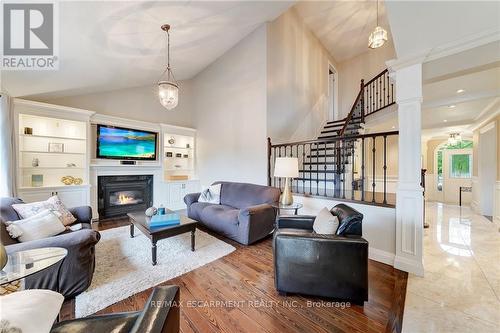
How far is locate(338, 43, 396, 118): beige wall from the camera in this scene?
6.54 meters

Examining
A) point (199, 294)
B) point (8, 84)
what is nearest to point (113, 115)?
point (8, 84)

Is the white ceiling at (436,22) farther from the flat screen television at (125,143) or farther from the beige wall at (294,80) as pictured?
the flat screen television at (125,143)

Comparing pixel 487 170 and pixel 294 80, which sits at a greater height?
pixel 294 80

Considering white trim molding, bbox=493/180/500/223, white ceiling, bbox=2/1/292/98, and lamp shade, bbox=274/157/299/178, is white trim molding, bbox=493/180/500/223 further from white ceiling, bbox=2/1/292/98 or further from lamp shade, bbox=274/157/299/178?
white ceiling, bbox=2/1/292/98

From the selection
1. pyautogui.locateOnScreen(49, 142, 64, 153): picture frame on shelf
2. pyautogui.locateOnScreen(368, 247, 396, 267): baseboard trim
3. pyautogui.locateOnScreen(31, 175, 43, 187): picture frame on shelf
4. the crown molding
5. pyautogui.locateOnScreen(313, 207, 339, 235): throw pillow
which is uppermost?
the crown molding

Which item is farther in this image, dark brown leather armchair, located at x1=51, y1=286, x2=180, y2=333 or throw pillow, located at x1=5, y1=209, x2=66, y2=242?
throw pillow, located at x1=5, y1=209, x2=66, y2=242

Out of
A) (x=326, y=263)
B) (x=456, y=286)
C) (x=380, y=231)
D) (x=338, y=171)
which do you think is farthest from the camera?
(x=338, y=171)

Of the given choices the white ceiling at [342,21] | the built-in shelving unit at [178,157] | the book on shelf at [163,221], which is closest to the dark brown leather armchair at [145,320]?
the book on shelf at [163,221]

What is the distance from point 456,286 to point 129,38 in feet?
16.9

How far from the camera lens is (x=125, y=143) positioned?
191 inches

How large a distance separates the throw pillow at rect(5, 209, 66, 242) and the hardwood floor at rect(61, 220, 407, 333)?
88cm

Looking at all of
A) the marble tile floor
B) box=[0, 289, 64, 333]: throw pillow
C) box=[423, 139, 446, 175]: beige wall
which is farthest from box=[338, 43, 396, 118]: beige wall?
box=[0, 289, 64, 333]: throw pillow

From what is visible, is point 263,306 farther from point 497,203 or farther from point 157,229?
point 497,203

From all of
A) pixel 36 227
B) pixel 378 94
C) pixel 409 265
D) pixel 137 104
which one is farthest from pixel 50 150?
pixel 378 94
